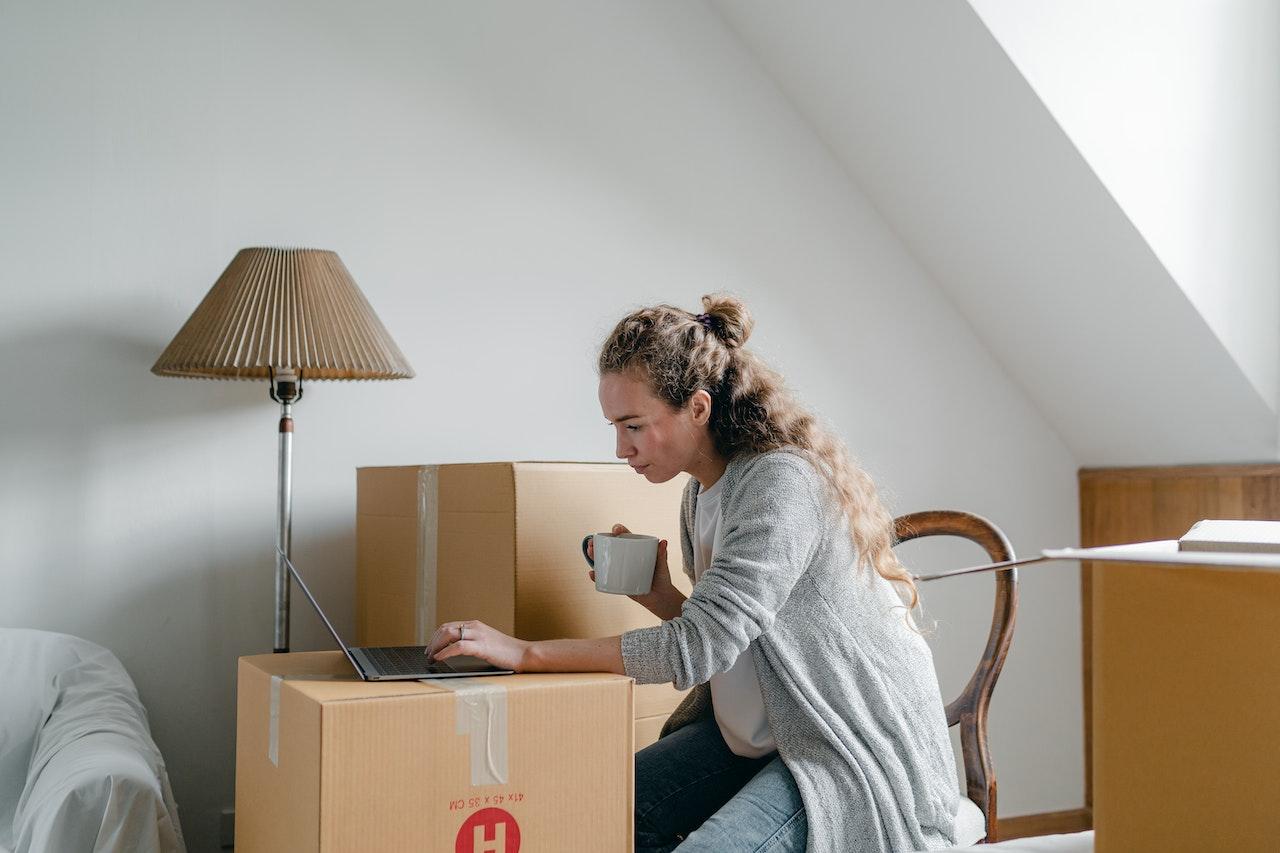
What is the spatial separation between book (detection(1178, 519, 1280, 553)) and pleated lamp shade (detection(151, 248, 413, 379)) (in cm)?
131

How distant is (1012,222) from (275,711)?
1768mm

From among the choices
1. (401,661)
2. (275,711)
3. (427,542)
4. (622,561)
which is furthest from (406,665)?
(427,542)

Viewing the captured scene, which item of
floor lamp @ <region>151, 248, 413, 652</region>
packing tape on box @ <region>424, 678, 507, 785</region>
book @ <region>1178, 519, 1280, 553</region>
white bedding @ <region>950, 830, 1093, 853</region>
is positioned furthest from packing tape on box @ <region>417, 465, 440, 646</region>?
book @ <region>1178, 519, 1280, 553</region>

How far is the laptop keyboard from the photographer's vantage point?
1.17 metres

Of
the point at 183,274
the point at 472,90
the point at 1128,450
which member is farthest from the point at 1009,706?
the point at 183,274

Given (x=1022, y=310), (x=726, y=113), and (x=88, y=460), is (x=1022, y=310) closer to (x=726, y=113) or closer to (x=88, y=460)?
(x=726, y=113)

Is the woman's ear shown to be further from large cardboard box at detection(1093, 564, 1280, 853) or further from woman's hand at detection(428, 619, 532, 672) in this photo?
large cardboard box at detection(1093, 564, 1280, 853)

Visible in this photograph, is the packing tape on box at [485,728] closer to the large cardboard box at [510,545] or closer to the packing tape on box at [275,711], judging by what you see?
the packing tape on box at [275,711]

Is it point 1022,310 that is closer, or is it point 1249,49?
point 1249,49

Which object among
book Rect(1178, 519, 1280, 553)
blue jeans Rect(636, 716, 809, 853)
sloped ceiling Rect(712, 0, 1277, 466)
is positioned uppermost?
sloped ceiling Rect(712, 0, 1277, 466)

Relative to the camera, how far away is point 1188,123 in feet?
6.95

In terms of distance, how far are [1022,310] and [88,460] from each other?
74.7 inches

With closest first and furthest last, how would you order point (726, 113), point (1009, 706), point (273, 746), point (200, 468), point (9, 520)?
1. point (273, 746)
2. point (9, 520)
3. point (200, 468)
4. point (726, 113)
5. point (1009, 706)

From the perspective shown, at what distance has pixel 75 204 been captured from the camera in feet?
6.11
